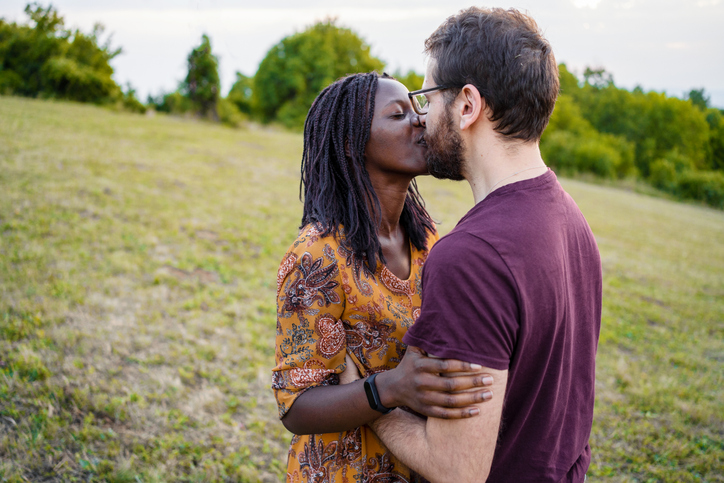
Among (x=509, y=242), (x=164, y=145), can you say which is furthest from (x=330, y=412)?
(x=164, y=145)

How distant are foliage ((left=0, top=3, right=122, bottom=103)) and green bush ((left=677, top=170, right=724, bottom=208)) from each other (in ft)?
122

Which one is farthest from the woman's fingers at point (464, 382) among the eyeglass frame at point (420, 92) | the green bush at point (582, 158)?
the green bush at point (582, 158)

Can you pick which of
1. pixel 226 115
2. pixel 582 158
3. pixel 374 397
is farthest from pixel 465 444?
pixel 582 158

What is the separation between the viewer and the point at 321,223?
1.74 m

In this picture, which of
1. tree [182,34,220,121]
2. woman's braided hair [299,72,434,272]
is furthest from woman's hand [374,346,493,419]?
tree [182,34,220,121]

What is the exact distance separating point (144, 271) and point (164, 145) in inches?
418

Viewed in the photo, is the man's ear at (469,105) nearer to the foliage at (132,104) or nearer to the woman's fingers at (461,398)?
the woman's fingers at (461,398)

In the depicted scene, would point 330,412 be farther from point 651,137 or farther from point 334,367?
point 651,137

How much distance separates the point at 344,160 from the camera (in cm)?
196

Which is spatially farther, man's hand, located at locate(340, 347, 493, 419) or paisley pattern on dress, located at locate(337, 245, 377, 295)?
paisley pattern on dress, located at locate(337, 245, 377, 295)

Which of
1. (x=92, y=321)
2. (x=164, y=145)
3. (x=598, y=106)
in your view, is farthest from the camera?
(x=598, y=106)

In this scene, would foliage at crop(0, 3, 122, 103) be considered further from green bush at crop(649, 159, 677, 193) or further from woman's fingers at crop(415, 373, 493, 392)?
green bush at crop(649, 159, 677, 193)

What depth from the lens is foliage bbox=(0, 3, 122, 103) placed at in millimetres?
22953

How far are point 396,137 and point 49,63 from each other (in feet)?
91.1
